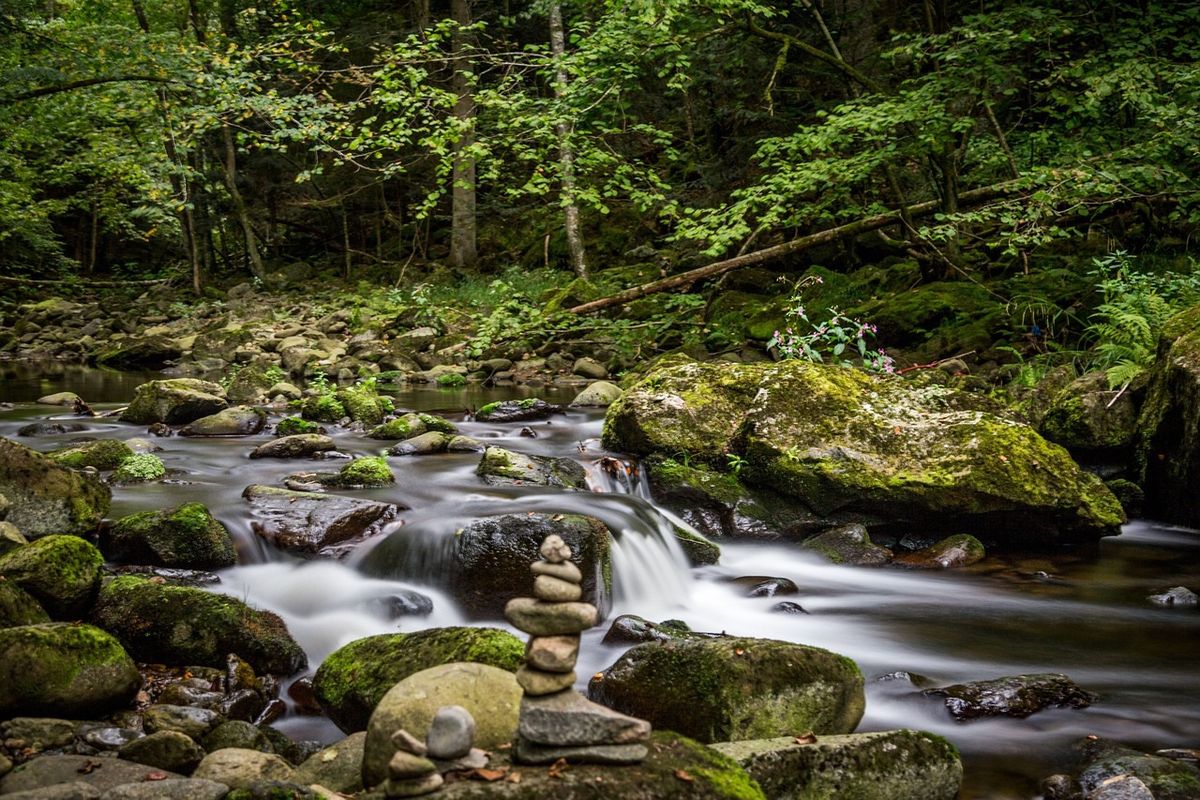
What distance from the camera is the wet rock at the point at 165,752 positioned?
3312 millimetres

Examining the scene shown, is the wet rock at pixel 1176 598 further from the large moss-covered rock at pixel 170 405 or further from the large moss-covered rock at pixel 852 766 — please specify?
the large moss-covered rock at pixel 170 405

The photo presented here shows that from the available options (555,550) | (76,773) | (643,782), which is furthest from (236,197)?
(643,782)

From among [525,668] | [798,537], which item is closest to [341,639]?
[525,668]

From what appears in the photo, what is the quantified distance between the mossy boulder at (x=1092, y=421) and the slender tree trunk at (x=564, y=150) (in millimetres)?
6883

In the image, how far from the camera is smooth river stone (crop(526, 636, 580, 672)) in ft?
7.89

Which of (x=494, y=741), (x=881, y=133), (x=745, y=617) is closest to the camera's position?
(x=494, y=741)

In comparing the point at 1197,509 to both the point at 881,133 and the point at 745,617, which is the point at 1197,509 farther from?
the point at 881,133

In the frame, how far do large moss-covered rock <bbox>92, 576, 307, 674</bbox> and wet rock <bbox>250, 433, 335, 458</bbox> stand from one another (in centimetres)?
405

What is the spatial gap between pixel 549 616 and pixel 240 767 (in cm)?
173

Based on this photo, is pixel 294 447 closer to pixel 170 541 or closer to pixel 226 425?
pixel 226 425

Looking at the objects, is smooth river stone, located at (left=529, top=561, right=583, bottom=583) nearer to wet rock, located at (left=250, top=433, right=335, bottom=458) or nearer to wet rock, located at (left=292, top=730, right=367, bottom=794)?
wet rock, located at (left=292, top=730, right=367, bottom=794)

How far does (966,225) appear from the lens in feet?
38.7

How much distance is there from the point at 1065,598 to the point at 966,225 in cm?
698

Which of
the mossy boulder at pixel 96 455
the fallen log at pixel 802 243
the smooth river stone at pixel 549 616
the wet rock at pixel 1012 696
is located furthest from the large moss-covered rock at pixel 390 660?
the fallen log at pixel 802 243
